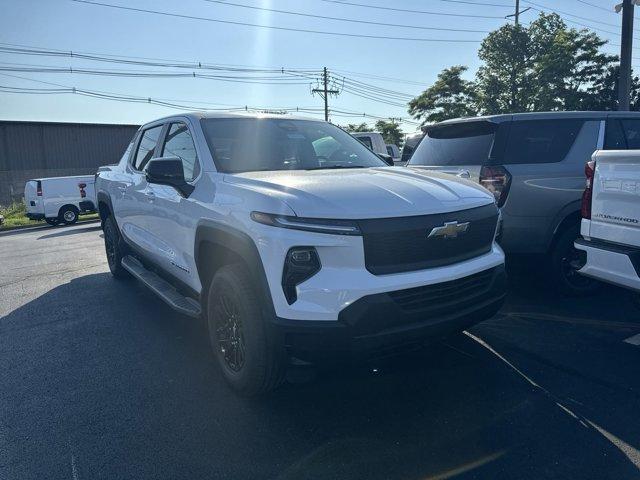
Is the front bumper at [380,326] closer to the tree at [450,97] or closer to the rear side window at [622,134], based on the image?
the rear side window at [622,134]

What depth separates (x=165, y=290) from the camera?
14.5ft

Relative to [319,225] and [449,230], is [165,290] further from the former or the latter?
[449,230]

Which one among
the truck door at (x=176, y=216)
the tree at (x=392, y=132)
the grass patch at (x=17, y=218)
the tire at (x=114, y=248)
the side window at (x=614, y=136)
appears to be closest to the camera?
the truck door at (x=176, y=216)

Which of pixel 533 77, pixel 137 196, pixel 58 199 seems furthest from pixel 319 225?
pixel 533 77

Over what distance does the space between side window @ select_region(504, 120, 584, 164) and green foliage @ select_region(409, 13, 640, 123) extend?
102ft

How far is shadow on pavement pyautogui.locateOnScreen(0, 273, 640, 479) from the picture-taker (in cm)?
255

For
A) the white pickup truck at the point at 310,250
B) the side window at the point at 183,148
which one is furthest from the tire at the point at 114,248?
the white pickup truck at the point at 310,250

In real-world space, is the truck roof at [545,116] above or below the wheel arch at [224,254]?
above

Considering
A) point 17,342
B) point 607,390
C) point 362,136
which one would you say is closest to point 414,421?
point 607,390

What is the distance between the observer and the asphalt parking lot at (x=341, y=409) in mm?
2564

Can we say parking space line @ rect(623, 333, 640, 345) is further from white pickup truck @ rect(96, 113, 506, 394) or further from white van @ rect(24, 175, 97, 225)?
white van @ rect(24, 175, 97, 225)

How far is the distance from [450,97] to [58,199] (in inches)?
1191

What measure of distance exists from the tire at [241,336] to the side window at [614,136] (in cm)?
444

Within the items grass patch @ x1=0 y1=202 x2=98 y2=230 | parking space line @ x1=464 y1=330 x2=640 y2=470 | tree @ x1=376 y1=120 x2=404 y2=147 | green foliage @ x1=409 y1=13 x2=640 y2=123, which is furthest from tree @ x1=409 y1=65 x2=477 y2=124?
parking space line @ x1=464 y1=330 x2=640 y2=470
